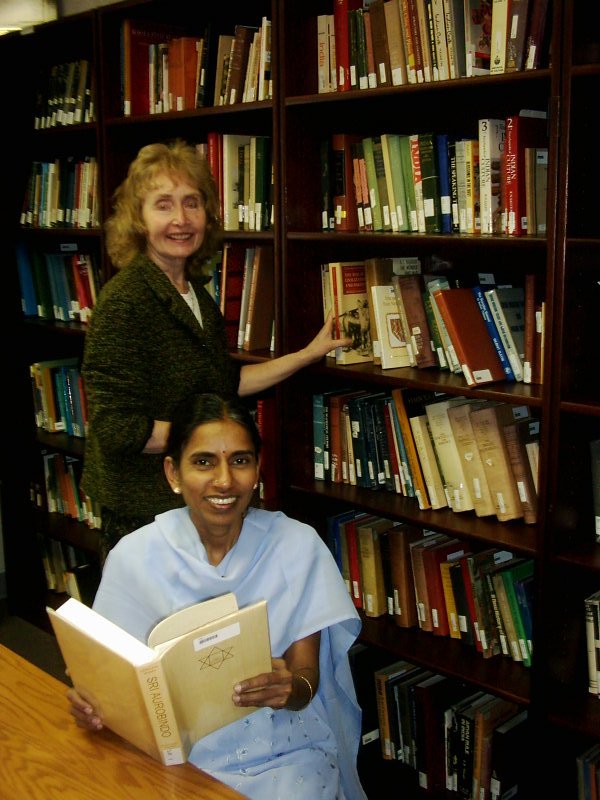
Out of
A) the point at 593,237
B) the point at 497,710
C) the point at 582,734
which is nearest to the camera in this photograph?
the point at 593,237

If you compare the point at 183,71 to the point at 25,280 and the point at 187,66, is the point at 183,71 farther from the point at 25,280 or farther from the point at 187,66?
the point at 25,280

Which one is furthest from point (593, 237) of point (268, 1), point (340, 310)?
point (268, 1)

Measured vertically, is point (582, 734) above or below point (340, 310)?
below

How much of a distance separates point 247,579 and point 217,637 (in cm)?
45

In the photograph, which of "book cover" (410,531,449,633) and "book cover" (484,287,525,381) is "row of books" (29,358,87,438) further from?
"book cover" (484,287,525,381)

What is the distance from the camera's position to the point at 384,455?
2613 mm

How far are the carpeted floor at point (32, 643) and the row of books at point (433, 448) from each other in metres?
1.36

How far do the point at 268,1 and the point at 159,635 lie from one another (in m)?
1.98

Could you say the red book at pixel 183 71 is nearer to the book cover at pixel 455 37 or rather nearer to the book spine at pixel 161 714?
the book cover at pixel 455 37

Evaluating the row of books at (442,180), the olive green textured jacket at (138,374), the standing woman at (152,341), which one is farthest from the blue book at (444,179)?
the olive green textured jacket at (138,374)

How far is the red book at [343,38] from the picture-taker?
245 cm

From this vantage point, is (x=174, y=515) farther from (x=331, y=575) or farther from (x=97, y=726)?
(x=97, y=726)

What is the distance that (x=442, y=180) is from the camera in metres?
2.34

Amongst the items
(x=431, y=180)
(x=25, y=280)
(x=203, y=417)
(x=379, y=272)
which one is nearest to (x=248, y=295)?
(x=379, y=272)
